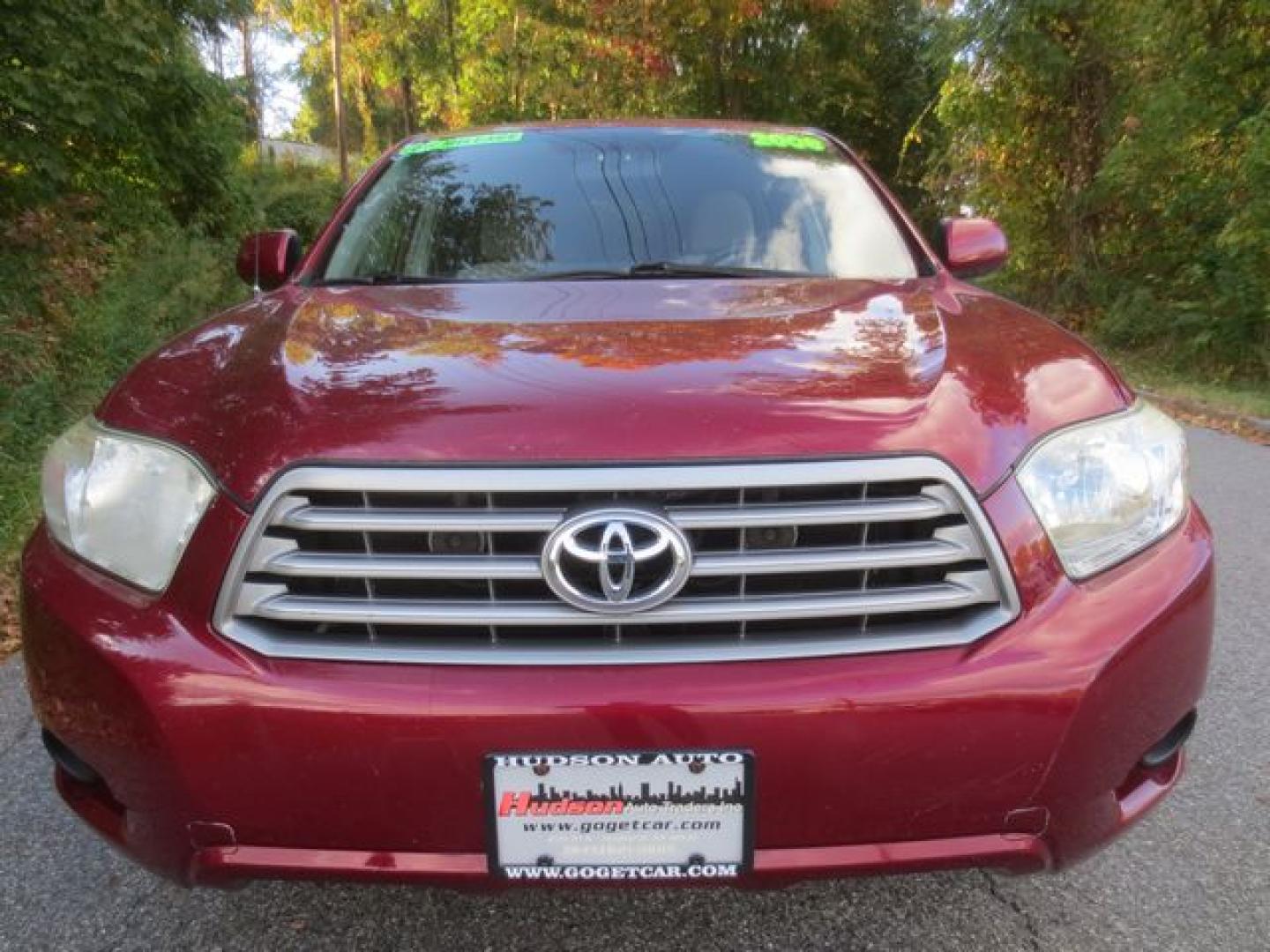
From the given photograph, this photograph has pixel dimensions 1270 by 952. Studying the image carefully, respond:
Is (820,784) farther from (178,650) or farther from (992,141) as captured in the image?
(992,141)

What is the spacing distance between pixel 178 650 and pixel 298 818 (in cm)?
29

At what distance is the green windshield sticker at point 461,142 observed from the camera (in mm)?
3006

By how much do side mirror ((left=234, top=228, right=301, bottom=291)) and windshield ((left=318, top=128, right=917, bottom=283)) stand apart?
0.18 meters

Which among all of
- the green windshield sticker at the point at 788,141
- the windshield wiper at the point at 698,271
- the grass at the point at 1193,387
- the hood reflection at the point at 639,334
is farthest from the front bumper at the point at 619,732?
the grass at the point at 1193,387

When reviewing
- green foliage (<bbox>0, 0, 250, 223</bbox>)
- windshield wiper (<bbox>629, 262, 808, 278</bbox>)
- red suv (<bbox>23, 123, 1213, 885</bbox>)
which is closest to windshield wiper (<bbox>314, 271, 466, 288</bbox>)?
windshield wiper (<bbox>629, 262, 808, 278</bbox>)

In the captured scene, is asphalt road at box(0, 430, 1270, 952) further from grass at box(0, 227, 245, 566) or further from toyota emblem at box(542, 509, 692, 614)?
grass at box(0, 227, 245, 566)

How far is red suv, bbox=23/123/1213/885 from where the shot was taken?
1397 mm

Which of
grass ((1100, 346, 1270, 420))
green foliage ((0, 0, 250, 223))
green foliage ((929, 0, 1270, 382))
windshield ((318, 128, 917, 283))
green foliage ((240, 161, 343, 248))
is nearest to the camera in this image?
windshield ((318, 128, 917, 283))

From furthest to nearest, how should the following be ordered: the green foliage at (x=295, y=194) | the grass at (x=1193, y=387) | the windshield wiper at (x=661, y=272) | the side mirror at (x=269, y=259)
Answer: the green foliage at (x=295, y=194) < the grass at (x=1193, y=387) < the side mirror at (x=269, y=259) < the windshield wiper at (x=661, y=272)

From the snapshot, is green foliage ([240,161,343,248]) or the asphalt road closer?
the asphalt road

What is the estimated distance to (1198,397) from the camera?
802cm

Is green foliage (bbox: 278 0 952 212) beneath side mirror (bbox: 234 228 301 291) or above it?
above

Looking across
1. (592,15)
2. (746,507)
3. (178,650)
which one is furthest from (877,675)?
(592,15)

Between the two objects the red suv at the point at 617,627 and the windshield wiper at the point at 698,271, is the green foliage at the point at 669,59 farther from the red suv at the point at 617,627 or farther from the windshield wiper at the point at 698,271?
the red suv at the point at 617,627
